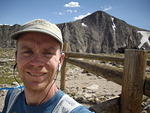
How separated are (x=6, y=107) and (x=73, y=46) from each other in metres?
104

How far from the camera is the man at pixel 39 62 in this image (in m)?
1.66

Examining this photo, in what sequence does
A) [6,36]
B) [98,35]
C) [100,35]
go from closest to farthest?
[6,36], [98,35], [100,35]

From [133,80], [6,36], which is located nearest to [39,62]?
[133,80]

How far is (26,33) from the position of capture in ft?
5.64

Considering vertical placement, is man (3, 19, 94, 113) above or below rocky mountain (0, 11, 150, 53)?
below

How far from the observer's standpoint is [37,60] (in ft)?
5.47

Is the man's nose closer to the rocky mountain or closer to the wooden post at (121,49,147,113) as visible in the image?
the wooden post at (121,49,147,113)

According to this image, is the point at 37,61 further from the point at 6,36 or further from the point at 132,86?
the point at 6,36

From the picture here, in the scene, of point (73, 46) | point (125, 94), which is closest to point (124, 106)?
point (125, 94)

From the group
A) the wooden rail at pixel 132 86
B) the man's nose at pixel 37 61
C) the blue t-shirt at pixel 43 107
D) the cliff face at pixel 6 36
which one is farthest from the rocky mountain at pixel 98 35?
the man's nose at pixel 37 61

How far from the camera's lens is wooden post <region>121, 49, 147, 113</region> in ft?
7.14

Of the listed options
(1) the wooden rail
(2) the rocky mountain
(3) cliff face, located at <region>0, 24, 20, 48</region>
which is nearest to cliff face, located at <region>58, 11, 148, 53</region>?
(2) the rocky mountain

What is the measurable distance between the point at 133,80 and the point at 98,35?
4538 inches

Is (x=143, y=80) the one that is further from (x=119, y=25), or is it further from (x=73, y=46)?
(x=119, y=25)
